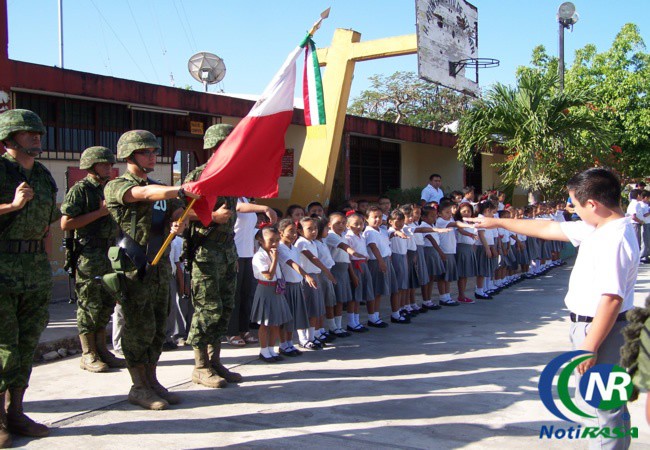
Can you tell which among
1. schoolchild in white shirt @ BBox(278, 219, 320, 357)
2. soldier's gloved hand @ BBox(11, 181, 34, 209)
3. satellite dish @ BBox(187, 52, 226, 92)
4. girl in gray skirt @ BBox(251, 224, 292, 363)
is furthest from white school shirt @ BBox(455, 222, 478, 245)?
soldier's gloved hand @ BBox(11, 181, 34, 209)

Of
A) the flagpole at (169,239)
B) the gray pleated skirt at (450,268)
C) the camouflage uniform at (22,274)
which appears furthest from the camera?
the gray pleated skirt at (450,268)

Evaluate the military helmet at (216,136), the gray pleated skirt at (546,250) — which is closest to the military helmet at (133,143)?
the military helmet at (216,136)

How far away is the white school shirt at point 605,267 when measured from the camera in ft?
10.7

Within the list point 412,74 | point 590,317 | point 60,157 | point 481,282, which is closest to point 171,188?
point 590,317

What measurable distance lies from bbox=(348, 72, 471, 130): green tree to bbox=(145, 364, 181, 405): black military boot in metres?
33.6

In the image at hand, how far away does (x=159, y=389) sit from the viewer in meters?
4.83

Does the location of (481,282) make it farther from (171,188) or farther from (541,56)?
(541,56)

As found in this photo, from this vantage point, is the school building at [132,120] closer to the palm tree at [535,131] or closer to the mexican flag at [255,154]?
the palm tree at [535,131]

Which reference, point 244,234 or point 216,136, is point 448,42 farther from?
point 216,136

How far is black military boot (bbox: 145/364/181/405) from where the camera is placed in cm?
477

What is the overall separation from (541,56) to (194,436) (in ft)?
89.9

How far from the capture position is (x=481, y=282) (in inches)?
402

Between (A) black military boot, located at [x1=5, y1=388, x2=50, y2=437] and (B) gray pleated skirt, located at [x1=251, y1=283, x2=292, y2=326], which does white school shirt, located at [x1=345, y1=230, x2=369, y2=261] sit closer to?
(B) gray pleated skirt, located at [x1=251, y1=283, x2=292, y2=326]

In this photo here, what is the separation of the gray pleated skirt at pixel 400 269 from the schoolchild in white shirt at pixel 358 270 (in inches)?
22.7
